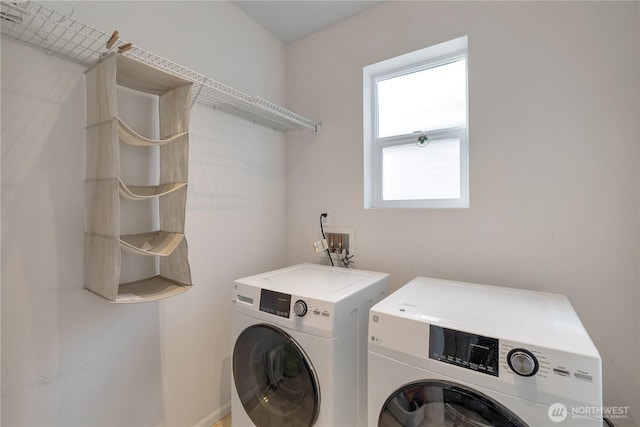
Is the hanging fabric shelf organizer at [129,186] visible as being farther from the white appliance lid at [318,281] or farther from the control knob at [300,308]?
the control knob at [300,308]

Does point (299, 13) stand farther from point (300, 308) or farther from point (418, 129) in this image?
point (300, 308)

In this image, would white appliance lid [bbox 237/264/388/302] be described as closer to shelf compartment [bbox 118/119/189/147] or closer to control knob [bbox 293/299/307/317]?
control knob [bbox 293/299/307/317]

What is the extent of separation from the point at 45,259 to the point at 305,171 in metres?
1.51

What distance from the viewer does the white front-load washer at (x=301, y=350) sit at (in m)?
1.11

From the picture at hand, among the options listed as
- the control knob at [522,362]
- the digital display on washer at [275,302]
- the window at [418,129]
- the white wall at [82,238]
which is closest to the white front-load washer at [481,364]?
the control knob at [522,362]

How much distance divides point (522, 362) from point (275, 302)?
89 centimetres

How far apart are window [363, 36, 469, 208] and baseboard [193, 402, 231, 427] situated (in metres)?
1.56

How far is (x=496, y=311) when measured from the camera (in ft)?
3.31

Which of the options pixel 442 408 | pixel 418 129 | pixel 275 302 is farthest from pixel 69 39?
pixel 442 408

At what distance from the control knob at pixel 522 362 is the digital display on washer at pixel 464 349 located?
0.12 feet

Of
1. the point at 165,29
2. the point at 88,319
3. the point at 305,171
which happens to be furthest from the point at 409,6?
the point at 88,319

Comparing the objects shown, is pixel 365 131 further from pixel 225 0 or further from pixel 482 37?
pixel 225 0

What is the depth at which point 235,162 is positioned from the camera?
181 centimetres

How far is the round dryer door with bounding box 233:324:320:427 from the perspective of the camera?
115 cm
